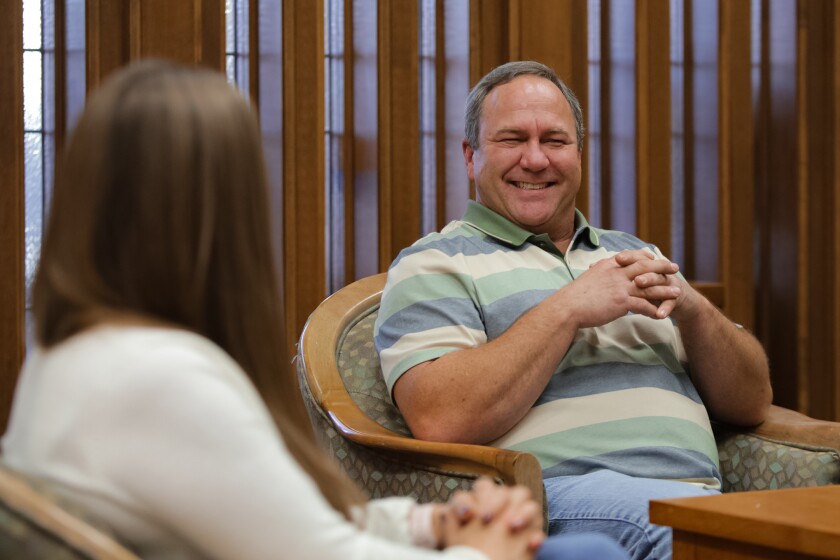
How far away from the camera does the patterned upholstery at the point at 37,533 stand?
757 millimetres

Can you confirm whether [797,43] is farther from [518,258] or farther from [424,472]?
[424,472]

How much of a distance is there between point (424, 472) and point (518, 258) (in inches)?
23.7

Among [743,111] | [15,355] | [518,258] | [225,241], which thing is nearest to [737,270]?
[743,111]

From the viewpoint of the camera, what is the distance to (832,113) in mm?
3473

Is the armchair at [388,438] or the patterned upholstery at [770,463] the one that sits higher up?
the armchair at [388,438]

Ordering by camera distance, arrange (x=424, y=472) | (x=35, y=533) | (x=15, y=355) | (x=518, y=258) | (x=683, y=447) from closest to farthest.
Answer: (x=35, y=533), (x=424, y=472), (x=683, y=447), (x=518, y=258), (x=15, y=355)

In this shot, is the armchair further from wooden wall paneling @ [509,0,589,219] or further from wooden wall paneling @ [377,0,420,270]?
wooden wall paneling @ [509,0,589,219]

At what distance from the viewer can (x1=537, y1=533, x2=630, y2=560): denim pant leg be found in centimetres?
97

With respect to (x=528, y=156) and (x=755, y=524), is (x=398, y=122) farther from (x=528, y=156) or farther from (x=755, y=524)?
(x=755, y=524)

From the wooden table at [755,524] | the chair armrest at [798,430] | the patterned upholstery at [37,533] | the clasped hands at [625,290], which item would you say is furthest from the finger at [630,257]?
the patterned upholstery at [37,533]

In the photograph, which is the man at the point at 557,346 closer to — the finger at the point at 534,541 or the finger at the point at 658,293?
the finger at the point at 658,293

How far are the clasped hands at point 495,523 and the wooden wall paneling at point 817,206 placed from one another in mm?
2754

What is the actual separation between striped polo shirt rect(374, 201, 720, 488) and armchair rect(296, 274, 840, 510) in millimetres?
102

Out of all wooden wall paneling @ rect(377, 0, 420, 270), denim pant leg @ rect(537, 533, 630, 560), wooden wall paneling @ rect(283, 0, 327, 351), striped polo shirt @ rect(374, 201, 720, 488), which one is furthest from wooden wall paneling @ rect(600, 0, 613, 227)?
denim pant leg @ rect(537, 533, 630, 560)
